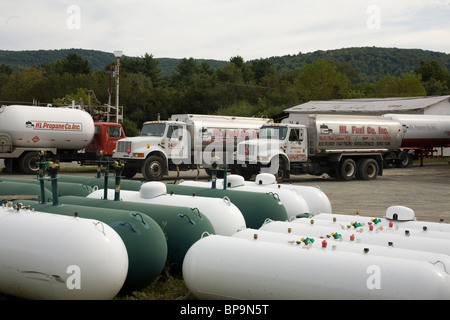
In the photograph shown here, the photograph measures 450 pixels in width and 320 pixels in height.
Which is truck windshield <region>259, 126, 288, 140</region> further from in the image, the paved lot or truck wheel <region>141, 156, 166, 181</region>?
truck wheel <region>141, 156, 166, 181</region>

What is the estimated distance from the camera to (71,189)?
453 inches

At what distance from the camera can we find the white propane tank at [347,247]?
6.29 metres

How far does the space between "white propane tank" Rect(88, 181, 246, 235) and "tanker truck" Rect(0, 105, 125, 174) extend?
1590cm

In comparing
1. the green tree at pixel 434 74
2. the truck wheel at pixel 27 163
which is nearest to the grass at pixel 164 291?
the truck wheel at pixel 27 163

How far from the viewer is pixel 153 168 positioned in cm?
2247

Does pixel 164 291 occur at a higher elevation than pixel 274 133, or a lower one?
lower

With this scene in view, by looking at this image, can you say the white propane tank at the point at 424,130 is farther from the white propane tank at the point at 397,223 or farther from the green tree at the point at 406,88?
the green tree at the point at 406,88

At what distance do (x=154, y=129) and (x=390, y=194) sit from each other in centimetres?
1027

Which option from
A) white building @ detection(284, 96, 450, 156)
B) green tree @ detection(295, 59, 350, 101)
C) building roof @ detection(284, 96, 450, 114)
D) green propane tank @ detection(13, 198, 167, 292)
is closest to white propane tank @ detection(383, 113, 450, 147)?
white building @ detection(284, 96, 450, 156)

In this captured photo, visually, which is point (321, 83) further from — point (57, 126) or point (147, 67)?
point (57, 126)

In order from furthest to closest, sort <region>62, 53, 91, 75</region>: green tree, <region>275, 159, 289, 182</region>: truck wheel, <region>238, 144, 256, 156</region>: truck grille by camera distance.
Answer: <region>62, 53, 91, 75</region>: green tree < <region>275, 159, 289, 182</region>: truck wheel < <region>238, 144, 256, 156</region>: truck grille

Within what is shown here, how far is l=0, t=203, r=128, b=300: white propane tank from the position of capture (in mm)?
5961

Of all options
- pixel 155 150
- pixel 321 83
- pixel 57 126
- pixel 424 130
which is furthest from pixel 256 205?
pixel 321 83
